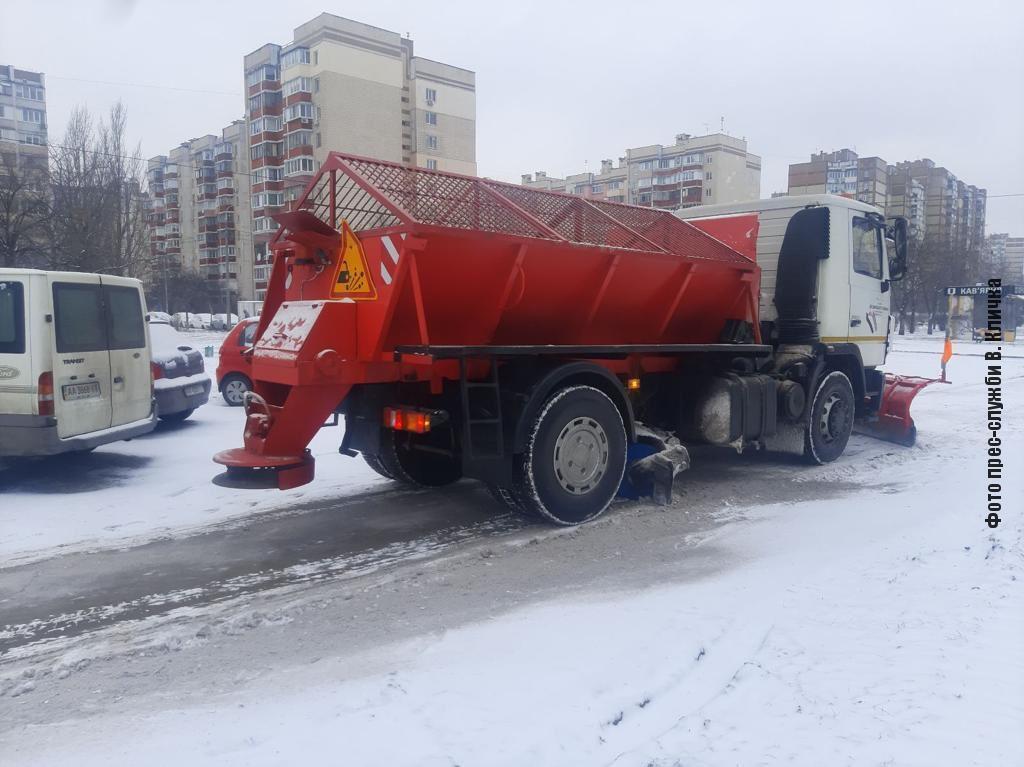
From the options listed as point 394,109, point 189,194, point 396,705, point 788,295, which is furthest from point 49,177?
point 189,194

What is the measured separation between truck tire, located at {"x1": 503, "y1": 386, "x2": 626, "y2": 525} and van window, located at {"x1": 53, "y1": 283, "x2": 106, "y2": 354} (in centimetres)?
482

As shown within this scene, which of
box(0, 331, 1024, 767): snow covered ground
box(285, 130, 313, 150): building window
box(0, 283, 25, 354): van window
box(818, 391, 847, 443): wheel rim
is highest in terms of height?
box(285, 130, 313, 150): building window

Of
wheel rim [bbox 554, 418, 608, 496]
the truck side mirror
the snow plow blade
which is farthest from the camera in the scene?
the snow plow blade

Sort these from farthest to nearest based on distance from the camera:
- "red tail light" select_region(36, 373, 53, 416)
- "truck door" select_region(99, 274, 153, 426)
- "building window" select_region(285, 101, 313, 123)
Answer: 1. "building window" select_region(285, 101, 313, 123)
2. "truck door" select_region(99, 274, 153, 426)
3. "red tail light" select_region(36, 373, 53, 416)

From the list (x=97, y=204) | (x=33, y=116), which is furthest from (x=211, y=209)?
(x=97, y=204)

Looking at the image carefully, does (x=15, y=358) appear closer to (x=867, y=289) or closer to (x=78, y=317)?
(x=78, y=317)

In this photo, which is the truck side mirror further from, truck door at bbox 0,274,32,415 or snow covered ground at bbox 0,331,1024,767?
truck door at bbox 0,274,32,415

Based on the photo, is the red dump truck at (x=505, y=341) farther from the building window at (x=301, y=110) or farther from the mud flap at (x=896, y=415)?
the building window at (x=301, y=110)

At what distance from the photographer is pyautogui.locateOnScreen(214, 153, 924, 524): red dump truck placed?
17.7 feet

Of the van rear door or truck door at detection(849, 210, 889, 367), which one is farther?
truck door at detection(849, 210, 889, 367)

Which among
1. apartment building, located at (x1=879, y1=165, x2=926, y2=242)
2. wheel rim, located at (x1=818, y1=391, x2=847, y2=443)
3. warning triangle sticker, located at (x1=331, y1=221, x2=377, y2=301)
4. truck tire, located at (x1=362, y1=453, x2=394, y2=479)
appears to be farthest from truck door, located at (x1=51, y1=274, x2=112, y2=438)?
apartment building, located at (x1=879, y1=165, x2=926, y2=242)

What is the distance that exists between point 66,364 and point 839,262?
327 inches

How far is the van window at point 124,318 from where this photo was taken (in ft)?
26.7

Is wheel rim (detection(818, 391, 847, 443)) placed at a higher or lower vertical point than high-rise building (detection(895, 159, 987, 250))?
lower
